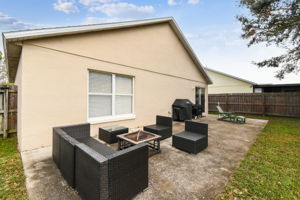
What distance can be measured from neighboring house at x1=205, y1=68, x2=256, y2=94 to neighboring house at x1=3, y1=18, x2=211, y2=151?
12486mm

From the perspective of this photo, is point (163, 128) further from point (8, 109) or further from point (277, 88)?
point (277, 88)

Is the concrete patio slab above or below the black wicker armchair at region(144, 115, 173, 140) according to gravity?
below

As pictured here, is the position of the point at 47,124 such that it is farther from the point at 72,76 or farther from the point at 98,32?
the point at 98,32

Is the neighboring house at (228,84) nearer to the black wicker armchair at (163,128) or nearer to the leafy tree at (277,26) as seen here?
the leafy tree at (277,26)

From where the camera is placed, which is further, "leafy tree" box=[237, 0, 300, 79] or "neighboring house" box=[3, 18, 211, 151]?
"leafy tree" box=[237, 0, 300, 79]

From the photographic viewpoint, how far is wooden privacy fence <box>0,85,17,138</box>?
5035 mm

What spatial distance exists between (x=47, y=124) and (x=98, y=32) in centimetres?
363

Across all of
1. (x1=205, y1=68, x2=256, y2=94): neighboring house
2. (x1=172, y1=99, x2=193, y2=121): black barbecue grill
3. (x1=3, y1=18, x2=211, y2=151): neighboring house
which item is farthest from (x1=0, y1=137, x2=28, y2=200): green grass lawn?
(x1=205, y1=68, x2=256, y2=94): neighboring house

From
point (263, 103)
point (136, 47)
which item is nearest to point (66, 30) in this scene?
point (136, 47)

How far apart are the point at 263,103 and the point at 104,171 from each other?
1457 cm

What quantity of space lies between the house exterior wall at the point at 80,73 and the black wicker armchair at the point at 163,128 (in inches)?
58.3

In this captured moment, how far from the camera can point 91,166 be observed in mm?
1598

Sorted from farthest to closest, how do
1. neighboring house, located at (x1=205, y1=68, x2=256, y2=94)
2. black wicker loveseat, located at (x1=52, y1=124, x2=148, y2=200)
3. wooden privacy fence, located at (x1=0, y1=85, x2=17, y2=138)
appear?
1. neighboring house, located at (x1=205, y1=68, x2=256, y2=94)
2. wooden privacy fence, located at (x1=0, y1=85, x2=17, y2=138)
3. black wicker loveseat, located at (x1=52, y1=124, x2=148, y2=200)

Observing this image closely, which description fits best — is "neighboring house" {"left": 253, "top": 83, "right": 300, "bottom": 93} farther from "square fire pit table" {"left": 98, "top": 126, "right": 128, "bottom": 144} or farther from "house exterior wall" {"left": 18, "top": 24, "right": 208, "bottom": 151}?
"square fire pit table" {"left": 98, "top": 126, "right": 128, "bottom": 144}
